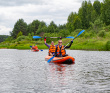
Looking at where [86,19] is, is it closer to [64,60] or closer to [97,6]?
[97,6]

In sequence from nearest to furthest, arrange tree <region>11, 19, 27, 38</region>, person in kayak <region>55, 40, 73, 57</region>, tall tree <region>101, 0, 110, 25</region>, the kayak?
the kayak, person in kayak <region>55, 40, 73, 57</region>, tall tree <region>101, 0, 110, 25</region>, tree <region>11, 19, 27, 38</region>

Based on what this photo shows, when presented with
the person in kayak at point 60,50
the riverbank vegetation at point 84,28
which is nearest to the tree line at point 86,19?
the riverbank vegetation at point 84,28

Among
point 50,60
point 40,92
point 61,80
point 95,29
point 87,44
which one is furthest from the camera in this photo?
point 95,29

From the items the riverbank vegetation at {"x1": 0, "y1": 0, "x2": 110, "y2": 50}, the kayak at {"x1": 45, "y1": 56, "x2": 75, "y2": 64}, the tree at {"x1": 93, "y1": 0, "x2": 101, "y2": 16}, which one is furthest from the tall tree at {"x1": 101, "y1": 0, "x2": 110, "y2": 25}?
the kayak at {"x1": 45, "y1": 56, "x2": 75, "y2": 64}

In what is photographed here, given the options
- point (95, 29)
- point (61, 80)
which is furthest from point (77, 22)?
point (61, 80)

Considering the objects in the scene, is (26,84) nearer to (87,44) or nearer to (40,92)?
(40,92)

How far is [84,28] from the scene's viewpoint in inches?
3565

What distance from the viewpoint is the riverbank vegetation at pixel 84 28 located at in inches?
1900

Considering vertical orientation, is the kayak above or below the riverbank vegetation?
below

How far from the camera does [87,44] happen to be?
4619 cm

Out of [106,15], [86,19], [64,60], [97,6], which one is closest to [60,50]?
[64,60]

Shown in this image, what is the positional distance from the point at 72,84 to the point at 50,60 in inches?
399

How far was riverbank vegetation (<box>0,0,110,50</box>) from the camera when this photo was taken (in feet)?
158

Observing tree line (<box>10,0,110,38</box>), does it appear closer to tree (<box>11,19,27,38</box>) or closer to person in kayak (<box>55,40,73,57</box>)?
tree (<box>11,19,27,38</box>)
